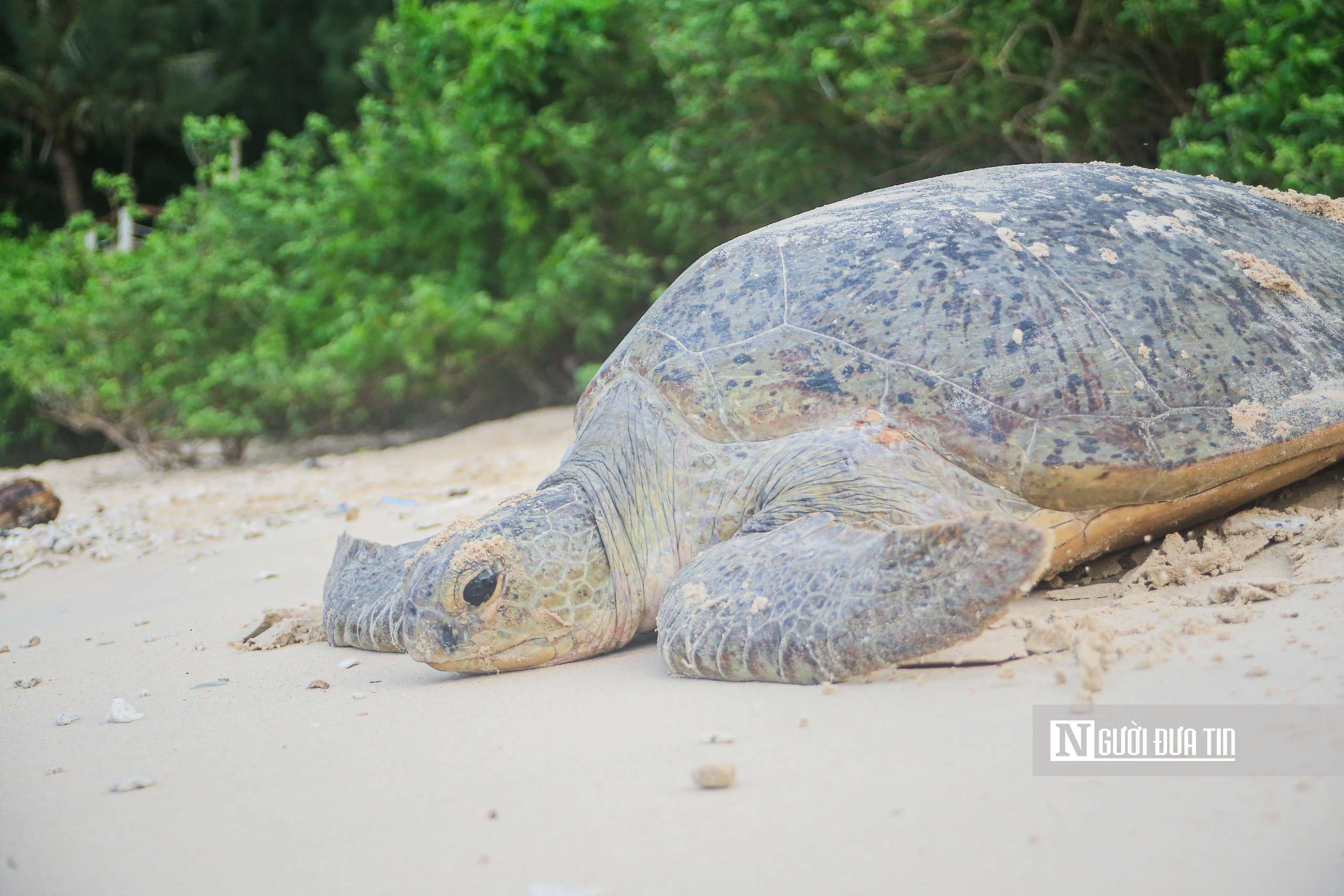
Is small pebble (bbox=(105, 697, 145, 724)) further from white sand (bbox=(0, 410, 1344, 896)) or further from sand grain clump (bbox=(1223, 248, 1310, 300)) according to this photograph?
sand grain clump (bbox=(1223, 248, 1310, 300))

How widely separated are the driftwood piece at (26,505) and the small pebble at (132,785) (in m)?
3.98

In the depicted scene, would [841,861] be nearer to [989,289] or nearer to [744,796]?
[744,796]

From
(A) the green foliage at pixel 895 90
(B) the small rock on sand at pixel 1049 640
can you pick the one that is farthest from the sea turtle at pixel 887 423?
(A) the green foliage at pixel 895 90

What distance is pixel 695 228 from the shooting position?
634 centimetres

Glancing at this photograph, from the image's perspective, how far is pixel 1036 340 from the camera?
2.04 meters

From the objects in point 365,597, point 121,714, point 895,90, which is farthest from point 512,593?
point 895,90

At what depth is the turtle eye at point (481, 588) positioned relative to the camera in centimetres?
193

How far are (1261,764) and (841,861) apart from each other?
22.2 inches

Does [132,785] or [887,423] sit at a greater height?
[887,423]

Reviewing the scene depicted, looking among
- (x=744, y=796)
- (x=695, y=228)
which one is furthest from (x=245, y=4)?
(x=744, y=796)

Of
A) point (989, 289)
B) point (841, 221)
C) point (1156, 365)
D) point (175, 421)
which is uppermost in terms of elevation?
point (841, 221)

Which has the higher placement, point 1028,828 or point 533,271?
point 533,271

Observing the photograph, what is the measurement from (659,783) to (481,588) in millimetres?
761

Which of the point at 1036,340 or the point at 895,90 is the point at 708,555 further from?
the point at 895,90
